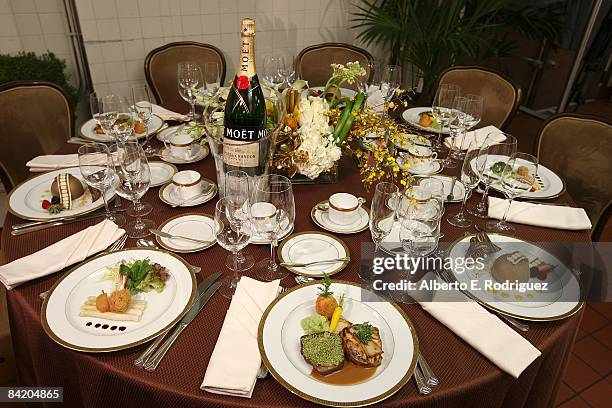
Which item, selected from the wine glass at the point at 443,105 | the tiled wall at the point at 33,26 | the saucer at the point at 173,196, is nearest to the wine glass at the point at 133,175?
the saucer at the point at 173,196

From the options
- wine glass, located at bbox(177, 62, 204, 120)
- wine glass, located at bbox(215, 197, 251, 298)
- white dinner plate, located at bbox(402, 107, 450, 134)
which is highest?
wine glass, located at bbox(177, 62, 204, 120)

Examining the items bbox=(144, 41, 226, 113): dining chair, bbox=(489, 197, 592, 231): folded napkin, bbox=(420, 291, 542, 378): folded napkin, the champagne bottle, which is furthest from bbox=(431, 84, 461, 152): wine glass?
bbox=(144, 41, 226, 113): dining chair

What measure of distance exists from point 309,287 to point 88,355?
57 cm

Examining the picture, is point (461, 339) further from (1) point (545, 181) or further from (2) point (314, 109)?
(1) point (545, 181)

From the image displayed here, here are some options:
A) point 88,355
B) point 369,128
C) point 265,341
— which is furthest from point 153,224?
point 369,128

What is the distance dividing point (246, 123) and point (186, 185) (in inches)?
12.1

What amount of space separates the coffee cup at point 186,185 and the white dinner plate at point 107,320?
0.32 metres

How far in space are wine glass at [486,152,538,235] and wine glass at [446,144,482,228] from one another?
0.09 m

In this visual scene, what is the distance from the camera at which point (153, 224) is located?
1.51m

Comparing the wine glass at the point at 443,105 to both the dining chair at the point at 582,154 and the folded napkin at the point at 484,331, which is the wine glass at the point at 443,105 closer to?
the dining chair at the point at 582,154

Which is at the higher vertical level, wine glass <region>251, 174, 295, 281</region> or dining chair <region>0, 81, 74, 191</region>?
wine glass <region>251, 174, 295, 281</region>

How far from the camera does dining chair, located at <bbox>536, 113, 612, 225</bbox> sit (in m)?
2.13

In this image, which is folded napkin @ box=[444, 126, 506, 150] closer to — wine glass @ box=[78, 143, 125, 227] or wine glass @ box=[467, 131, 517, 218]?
wine glass @ box=[467, 131, 517, 218]

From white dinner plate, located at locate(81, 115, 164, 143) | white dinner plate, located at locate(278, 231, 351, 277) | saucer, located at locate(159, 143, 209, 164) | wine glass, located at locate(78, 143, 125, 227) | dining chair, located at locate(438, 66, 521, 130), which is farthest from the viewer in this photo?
dining chair, located at locate(438, 66, 521, 130)
